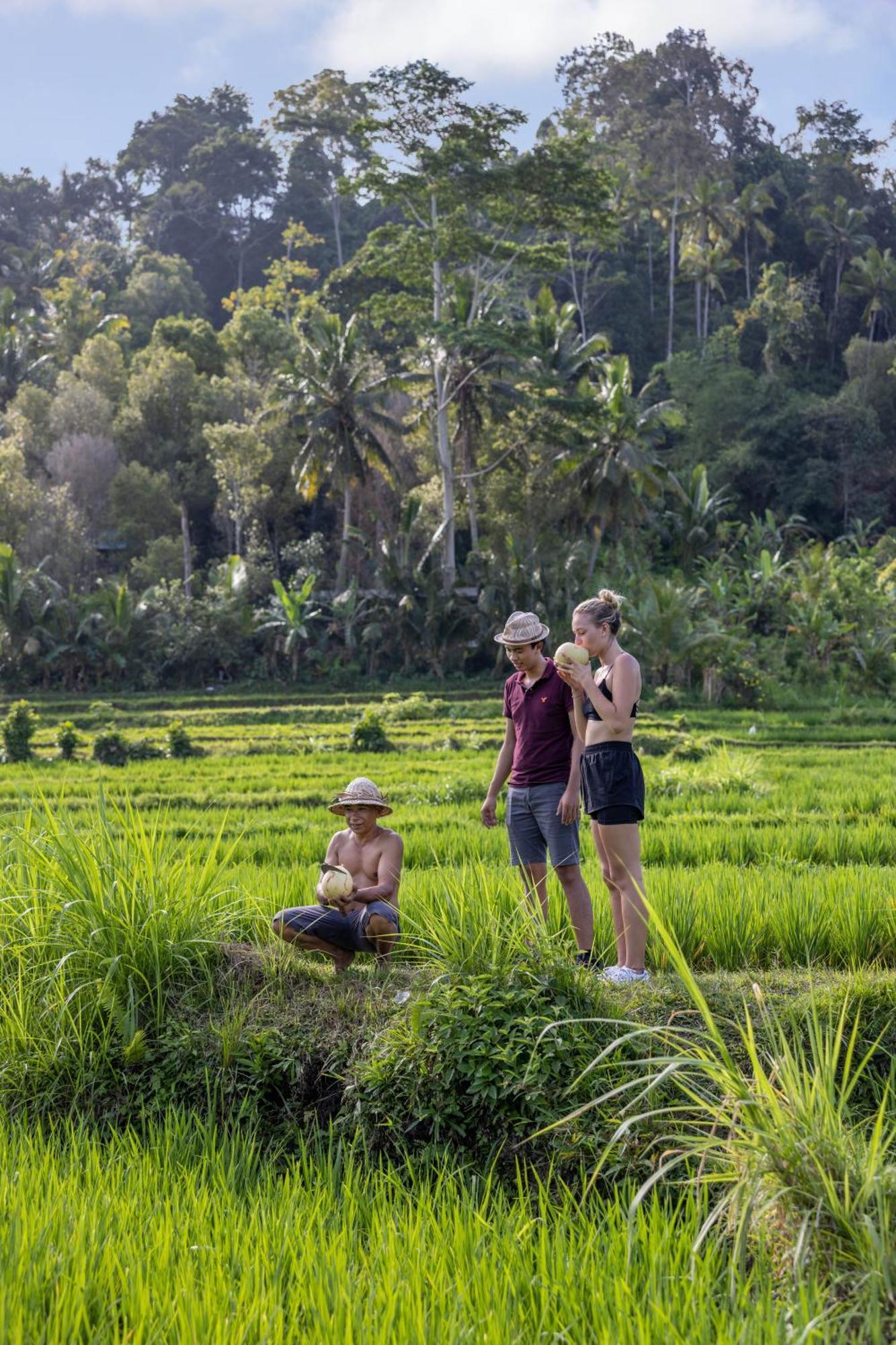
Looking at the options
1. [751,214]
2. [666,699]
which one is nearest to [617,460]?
[666,699]

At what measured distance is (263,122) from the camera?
183 feet

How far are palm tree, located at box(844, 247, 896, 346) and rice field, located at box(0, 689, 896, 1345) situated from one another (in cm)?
3772

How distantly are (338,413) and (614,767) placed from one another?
27706 millimetres

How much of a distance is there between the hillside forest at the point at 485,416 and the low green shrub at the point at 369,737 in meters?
8.04

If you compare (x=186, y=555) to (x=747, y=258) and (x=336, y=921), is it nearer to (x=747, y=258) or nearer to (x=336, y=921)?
(x=747, y=258)

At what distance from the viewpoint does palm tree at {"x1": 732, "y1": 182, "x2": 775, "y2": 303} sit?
45.2 m

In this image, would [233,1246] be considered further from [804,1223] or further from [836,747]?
[836,747]

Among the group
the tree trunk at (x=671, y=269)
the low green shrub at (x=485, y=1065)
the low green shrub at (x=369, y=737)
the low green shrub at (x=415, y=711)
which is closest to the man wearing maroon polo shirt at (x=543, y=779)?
the low green shrub at (x=485, y=1065)

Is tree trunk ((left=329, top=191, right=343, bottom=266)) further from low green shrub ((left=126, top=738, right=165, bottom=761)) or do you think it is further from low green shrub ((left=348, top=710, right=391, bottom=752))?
low green shrub ((left=126, top=738, right=165, bottom=761))

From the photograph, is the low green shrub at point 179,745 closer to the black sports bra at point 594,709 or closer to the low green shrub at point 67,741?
the low green shrub at point 67,741

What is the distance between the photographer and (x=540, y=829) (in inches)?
212

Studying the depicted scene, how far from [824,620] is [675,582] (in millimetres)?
8107

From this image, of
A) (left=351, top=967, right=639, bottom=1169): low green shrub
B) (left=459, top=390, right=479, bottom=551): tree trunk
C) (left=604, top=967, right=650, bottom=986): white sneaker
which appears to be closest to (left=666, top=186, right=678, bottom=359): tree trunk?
(left=459, top=390, right=479, bottom=551): tree trunk

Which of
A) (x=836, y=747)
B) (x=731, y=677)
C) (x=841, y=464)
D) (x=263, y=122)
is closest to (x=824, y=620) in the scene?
(x=731, y=677)
